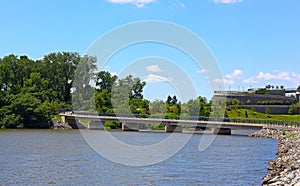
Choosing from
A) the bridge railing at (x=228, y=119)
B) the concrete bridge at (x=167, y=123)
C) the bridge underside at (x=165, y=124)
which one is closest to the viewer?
the concrete bridge at (x=167, y=123)

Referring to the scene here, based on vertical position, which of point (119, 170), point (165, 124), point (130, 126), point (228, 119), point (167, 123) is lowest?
point (119, 170)

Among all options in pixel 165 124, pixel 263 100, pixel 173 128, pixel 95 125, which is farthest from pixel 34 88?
pixel 263 100

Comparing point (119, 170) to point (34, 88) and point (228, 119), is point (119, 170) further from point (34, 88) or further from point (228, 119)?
point (34, 88)

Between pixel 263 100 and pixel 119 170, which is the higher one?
pixel 263 100

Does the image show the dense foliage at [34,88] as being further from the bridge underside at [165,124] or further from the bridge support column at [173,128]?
the bridge support column at [173,128]

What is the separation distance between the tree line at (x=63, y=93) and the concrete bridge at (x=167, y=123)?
3620mm

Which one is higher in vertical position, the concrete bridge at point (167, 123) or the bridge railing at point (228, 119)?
the bridge railing at point (228, 119)

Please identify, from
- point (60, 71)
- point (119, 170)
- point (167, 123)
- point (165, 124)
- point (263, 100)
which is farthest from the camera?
point (263, 100)

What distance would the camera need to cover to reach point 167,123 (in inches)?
3831

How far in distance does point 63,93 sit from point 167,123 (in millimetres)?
36806

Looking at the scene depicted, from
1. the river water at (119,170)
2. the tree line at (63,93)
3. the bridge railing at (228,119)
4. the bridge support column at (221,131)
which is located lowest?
the river water at (119,170)

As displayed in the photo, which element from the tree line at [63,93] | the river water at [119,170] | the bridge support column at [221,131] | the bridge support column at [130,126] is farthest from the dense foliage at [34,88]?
the river water at [119,170]

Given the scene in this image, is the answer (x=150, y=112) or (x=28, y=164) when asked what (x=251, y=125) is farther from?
(x=28, y=164)

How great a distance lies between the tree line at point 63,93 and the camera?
334ft
